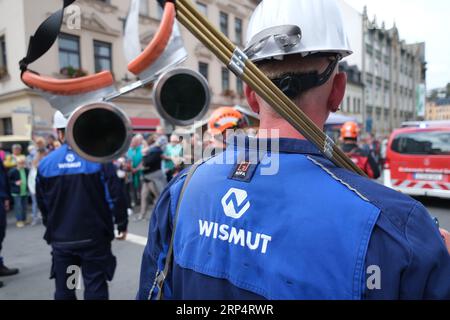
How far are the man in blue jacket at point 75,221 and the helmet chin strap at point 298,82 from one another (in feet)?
7.93

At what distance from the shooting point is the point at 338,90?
3.48 ft

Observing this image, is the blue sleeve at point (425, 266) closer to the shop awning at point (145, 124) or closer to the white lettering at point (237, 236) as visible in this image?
the white lettering at point (237, 236)

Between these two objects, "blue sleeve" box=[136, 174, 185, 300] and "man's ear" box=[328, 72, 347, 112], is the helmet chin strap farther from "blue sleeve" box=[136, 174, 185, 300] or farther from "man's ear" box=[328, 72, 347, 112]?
"blue sleeve" box=[136, 174, 185, 300]

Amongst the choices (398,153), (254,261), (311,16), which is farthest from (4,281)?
(398,153)

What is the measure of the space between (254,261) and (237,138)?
395mm

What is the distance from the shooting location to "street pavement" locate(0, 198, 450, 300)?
149 inches

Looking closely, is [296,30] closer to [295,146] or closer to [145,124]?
[295,146]

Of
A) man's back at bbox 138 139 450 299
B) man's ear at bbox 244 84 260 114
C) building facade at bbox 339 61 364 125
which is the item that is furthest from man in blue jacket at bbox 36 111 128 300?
building facade at bbox 339 61 364 125

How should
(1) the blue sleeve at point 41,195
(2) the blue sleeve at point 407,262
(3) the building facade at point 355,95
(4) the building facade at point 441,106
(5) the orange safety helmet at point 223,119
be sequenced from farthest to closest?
(3) the building facade at point 355,95, (5) the orange safety helmet at point 223,119, (1) the blue sleeve at point 41,195, (4) the building facade at point 441,106, (2) the blue sleeve at point 407,262

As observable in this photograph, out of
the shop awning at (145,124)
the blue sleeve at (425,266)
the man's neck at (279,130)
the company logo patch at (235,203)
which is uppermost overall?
the shop awning at (145,124)

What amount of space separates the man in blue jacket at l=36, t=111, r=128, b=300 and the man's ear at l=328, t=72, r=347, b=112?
244cm

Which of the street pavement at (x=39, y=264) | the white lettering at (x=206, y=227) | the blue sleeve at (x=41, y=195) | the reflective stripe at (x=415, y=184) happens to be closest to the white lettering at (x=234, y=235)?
the white lettering at (x=206, y=227)

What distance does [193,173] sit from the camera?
1189 mm

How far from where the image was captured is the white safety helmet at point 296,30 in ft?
3.18
